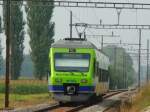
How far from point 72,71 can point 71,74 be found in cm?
22

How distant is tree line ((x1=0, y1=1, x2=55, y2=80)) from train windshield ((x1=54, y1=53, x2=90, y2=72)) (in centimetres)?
4960

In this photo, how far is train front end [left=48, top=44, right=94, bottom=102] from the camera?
33.1m

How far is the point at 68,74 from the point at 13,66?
50.0 m

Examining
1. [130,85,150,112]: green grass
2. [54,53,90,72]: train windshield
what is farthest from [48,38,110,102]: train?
[130,85,150,112]: green grass

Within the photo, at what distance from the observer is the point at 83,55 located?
33812 mm

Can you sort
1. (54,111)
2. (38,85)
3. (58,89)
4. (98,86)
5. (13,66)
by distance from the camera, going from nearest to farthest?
(54,111)
(58,89)
(98,86)
(38,85)
(13,66)

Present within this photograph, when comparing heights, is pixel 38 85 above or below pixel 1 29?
→ below

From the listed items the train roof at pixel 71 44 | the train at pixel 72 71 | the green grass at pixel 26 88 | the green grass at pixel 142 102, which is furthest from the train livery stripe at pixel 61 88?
the green grass at pixel 26 88

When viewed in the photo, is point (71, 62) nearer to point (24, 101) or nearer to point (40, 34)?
point (24, 101)

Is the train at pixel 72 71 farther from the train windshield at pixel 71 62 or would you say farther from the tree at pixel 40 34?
the tree at pixel 40 34

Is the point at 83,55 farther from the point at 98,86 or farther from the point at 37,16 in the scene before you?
the point at 37,16

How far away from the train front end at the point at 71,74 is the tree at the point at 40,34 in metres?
50.1

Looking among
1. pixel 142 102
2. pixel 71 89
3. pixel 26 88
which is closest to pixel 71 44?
pixel 71 89

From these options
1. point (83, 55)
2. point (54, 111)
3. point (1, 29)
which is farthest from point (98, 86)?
point (1, 29)
